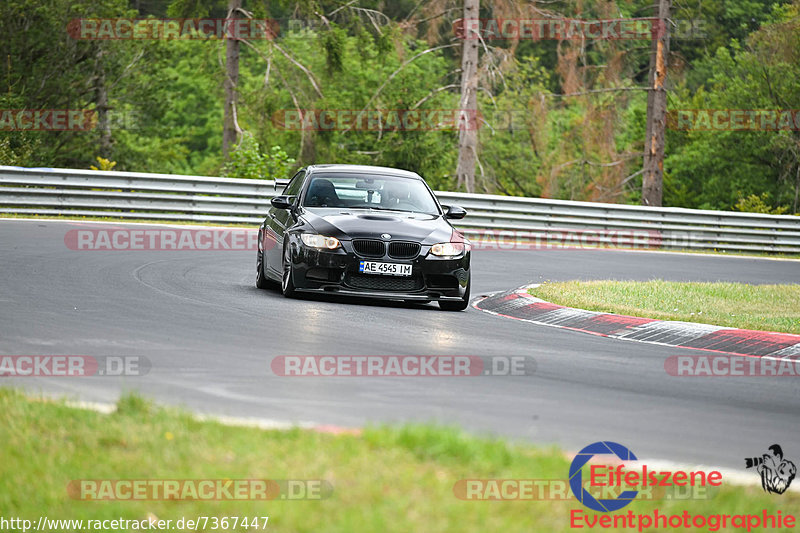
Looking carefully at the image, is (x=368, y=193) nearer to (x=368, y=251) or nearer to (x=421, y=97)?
(x=368, y=251)

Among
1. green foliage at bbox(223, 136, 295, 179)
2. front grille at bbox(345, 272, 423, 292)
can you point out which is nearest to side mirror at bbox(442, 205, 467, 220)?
front grille at bbox(345, 272, 423, 292)

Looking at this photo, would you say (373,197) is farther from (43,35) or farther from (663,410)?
(43,35)

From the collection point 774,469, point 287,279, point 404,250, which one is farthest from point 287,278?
point 774,469

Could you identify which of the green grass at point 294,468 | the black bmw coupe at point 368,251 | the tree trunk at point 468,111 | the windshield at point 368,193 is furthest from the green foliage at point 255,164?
the green grass at point 294,468

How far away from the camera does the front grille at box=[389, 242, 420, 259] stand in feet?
40.2

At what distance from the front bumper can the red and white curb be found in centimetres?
102

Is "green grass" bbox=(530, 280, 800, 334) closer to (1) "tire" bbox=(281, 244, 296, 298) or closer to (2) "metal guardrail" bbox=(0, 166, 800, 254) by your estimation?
(1) "tire" bbox=(281, 244, 296, 298)

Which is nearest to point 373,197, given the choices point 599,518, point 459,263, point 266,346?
point 459,263

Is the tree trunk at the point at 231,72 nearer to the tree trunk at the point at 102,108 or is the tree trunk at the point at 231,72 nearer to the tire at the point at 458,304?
the tree trunk at the point at 102,108

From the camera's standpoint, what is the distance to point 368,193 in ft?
44.7

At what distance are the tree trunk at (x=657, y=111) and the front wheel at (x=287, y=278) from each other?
22391 millimetres

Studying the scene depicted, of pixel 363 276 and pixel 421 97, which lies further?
pixel 421 97

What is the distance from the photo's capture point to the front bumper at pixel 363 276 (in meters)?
12.2

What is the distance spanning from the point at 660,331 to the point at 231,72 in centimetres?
2678
